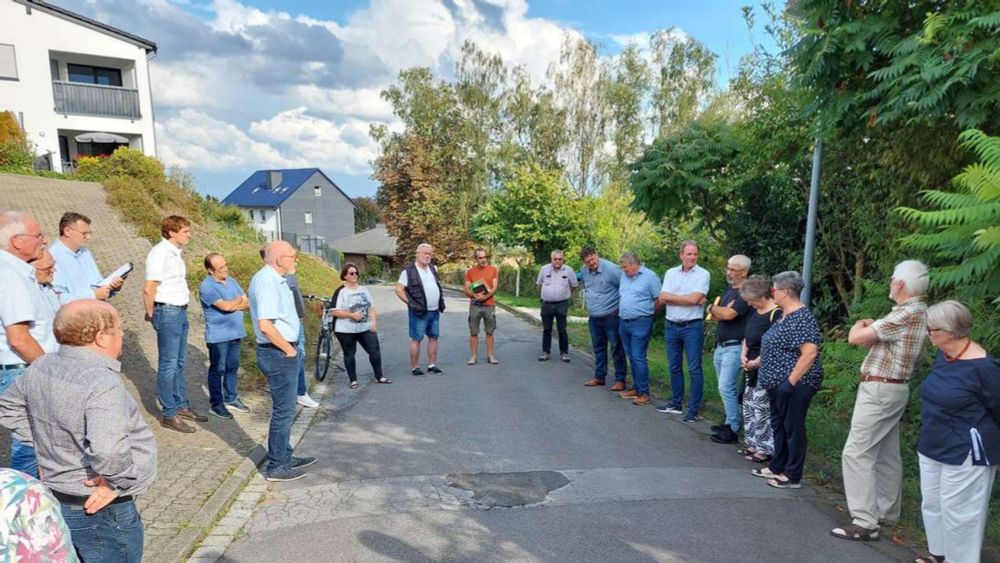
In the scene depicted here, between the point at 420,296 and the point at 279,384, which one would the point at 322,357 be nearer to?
the point at 420,296

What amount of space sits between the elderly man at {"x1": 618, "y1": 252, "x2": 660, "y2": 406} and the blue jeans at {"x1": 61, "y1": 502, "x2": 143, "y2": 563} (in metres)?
5.85

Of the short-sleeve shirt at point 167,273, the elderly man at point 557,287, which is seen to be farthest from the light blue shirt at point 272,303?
the elderly man at point 557,287

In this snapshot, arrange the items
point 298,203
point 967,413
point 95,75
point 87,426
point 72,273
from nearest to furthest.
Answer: point 87,426 → point 967,413 → point 72,273 → point 95,75 → point 298,203

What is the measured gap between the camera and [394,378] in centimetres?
904

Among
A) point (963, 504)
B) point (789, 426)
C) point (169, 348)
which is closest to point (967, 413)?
point (963, 504)

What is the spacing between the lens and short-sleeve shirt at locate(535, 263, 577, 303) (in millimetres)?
9953

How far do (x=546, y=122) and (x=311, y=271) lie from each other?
25347mm

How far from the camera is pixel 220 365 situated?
258 inches

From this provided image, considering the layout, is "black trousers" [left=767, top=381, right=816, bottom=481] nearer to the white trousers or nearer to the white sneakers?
the white trousers

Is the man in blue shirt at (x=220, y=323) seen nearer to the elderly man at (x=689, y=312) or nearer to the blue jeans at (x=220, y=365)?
the blue jeans at (x=220, y=365)

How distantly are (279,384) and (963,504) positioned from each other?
4693 millimetres

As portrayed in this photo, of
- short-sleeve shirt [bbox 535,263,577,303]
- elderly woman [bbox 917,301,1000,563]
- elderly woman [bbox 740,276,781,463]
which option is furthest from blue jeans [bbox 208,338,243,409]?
elderly woman [bbox 917,301,1000,563]

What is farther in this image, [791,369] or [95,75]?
[95,75]

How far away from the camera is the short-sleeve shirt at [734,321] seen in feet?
19.1
